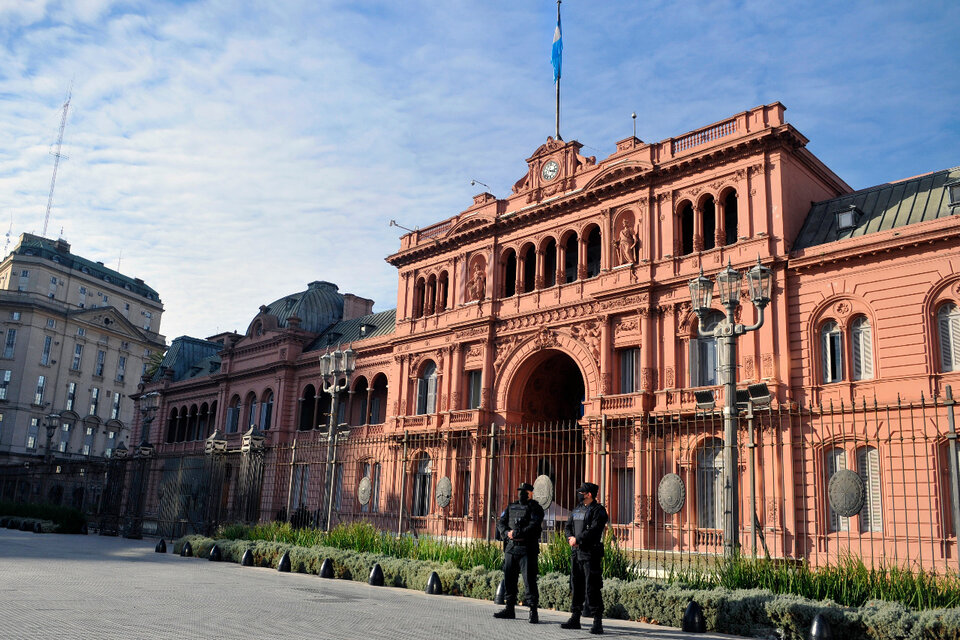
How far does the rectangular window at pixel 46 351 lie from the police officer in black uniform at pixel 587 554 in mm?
75282

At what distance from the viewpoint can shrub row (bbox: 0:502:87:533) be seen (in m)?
34.6

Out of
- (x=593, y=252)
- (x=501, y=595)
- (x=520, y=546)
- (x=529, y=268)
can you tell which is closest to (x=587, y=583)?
(x=520, y=546)

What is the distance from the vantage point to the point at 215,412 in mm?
52688

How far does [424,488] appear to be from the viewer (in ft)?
116

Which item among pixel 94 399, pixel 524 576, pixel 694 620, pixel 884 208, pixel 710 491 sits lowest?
pixel 694 620

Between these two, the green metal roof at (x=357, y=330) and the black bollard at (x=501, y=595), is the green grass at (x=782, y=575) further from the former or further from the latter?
the green metal roof at (x=357, y=330)

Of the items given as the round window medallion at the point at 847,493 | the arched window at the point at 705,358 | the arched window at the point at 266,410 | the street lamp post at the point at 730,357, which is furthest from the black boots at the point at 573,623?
the arched window at the point at 266,410

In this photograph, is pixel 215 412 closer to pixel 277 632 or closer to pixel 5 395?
pixel 5 395

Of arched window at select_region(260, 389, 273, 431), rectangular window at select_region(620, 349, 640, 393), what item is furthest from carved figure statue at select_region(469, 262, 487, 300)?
arched window at select_region(260, 389, 273, 431)

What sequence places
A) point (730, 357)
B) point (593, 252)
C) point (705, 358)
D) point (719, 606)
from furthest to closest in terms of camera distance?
point (593, 252), point (705, 358), point (730, 357), point (719, 606)

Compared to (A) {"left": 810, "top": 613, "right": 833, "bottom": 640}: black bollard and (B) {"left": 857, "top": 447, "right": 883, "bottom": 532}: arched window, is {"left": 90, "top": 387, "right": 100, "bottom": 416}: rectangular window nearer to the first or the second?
(B) {"left": 857, "top": 447, "right": 883, "bottom": 532}: arched window

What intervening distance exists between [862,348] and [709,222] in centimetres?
721

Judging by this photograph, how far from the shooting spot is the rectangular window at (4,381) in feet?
237

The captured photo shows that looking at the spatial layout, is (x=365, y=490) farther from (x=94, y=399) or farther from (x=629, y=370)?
(x=94, y=399)
